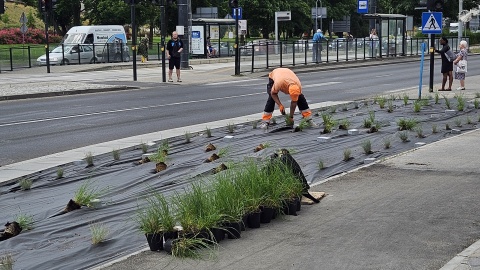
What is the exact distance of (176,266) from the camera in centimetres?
654

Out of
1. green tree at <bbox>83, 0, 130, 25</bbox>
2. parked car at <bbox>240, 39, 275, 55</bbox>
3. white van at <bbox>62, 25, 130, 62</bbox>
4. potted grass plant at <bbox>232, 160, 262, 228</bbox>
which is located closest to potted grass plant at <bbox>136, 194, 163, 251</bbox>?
potted grass plant at <bbox>232, 160, 262, 228</bbox>

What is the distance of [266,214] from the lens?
26.2 feet

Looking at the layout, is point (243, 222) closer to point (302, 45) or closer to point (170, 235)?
point (170, 235)

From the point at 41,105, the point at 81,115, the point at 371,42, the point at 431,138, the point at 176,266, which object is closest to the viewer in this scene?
the point at 176,266

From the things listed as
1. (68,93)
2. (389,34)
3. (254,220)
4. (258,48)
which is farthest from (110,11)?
(254,220)

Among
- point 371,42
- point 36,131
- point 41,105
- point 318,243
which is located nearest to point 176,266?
point 318,243

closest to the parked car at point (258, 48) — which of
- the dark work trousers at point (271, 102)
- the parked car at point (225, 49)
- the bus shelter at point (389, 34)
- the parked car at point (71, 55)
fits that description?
the bus shelter at point (389, 34)

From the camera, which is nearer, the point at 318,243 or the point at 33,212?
the point at 318,243

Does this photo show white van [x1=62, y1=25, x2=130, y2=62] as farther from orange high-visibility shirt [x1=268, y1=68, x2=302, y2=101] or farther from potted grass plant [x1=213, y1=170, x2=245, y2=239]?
potted grass plant [x1=213, y1=170, x2=245, y2=239]

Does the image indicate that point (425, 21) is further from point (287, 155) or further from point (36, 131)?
point (287, 155)

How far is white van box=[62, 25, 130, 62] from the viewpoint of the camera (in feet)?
158

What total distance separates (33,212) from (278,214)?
9.51ft

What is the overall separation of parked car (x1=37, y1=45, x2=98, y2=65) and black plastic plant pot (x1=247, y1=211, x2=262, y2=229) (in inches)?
1555

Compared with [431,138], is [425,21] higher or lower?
higher
